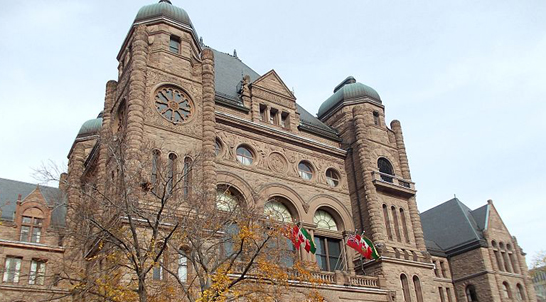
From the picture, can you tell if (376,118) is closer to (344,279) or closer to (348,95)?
(348,95)

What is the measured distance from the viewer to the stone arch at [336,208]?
2995 centimetres

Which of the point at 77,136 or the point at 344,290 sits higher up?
the point at 77,136

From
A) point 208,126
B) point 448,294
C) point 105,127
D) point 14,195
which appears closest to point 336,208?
point 208,126

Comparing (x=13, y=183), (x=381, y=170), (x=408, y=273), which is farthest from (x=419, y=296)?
(x=13, y=183)

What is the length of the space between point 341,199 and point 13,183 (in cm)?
2122

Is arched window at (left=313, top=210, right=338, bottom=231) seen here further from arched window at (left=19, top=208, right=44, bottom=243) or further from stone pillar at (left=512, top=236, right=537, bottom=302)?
stone pillar at (left=512, top=236, right=537, bottom=302)

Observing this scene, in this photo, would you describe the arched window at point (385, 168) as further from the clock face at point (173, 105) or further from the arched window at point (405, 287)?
the clock face at point (173, 105)

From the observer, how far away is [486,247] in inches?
1533

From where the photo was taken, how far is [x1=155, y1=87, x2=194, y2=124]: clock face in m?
25.6

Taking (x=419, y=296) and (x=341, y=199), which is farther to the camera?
(x=341, y=199)

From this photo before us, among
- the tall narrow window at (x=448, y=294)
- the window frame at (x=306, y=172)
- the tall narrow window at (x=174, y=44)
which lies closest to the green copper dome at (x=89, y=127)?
the tall narrow window at (x=174, y=44)

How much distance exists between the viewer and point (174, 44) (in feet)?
94.6

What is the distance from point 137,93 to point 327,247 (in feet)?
43.5

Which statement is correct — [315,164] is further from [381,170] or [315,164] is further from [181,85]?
[181,85]
